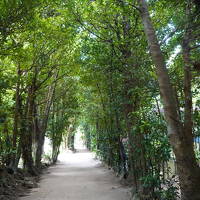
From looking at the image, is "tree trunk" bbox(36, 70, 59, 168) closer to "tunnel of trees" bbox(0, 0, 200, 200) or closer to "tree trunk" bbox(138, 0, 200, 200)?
"tunnel of trees" bbox(0, 0, 200, 200)

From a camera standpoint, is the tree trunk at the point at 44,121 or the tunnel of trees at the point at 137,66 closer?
the tunnel of trees at the point at 137,66

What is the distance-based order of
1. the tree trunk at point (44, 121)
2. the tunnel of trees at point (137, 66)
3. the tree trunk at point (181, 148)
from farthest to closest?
the tree trunk at point (44, 121), the tunnel of trees at point (137, 66), the tree trunk at point (181, 148)

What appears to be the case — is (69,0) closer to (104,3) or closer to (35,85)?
(104,3)

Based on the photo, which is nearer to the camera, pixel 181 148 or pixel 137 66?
pixel 181 148

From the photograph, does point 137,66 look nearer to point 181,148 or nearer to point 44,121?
point 181,148

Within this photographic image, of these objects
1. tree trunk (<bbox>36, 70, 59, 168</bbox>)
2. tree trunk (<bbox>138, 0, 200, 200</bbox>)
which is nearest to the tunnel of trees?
tree trunk (<bbox>138, 0, 200, 200</bbox>)

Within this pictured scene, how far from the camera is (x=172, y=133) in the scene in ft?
13.6

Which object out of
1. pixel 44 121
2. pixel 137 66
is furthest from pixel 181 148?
pixel 44 121

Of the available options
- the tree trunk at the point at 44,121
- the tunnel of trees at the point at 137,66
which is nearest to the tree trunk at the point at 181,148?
the tunnel of trees at the point at 137,66

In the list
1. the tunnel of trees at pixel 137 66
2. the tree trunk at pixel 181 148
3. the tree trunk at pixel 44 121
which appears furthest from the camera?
the tree trunk at pixel 44 121

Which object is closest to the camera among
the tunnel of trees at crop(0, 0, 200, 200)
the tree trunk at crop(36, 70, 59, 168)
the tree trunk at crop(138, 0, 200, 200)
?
Result: the tree trunk at crop(138, 0, 200, 200)

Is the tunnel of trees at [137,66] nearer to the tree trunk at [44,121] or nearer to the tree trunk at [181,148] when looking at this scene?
the tree trunk at [181,148]

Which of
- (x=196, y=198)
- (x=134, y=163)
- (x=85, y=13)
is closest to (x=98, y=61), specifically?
(x=85, y=13)

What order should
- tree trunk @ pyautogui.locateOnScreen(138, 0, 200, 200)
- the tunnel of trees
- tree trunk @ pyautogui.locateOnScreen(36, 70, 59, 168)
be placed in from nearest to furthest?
1. tree trunk @ pyautogui.locateOnScreen(138, 0, 200, 200)
2. the tunnel of trees
3. tree trunk @ pyautogui.locateOnScreen(36, 70, 59, 168)
